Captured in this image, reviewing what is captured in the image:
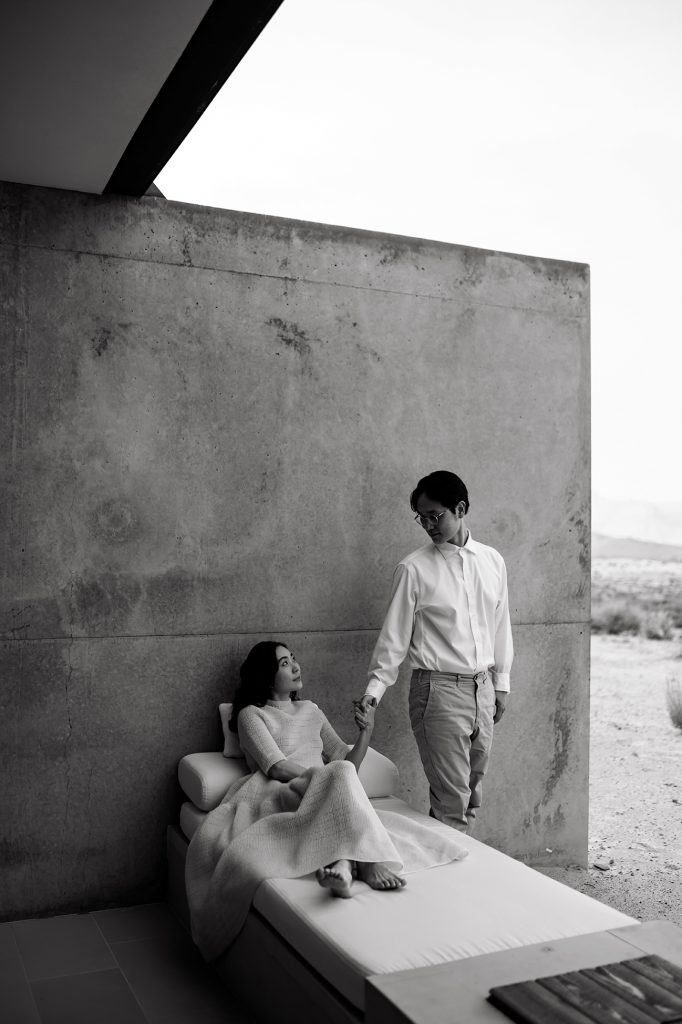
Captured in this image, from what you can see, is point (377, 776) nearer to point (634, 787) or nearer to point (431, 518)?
point (431, 518)

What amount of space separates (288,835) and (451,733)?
99cm

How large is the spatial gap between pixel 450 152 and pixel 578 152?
12.6ft

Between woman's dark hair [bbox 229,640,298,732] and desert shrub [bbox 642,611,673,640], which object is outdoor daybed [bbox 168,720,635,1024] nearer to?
woman's dark hair [bbox 229,640,298,732]

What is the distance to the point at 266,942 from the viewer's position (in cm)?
279

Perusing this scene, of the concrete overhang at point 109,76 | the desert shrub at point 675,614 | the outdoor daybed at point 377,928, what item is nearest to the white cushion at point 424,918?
the outdoor daybed at point 377,928

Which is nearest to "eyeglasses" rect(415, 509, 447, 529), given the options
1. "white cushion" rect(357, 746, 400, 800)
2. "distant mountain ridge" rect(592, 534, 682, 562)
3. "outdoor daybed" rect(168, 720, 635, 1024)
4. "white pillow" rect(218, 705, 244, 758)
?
"white cushion" rect(357, 746, 400, 800)

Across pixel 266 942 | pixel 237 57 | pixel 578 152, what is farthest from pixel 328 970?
pixel 578 152

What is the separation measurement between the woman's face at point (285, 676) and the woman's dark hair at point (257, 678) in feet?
0.04

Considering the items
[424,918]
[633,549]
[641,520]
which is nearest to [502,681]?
[424,918]

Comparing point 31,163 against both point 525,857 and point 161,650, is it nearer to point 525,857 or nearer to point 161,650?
point 161,650

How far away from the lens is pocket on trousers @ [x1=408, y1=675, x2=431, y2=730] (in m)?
3.86

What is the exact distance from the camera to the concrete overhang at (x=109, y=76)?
8.16ft

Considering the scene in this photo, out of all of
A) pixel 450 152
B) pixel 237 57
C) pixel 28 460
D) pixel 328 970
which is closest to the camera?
pixel 328 970

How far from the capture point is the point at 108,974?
10.6 ft
